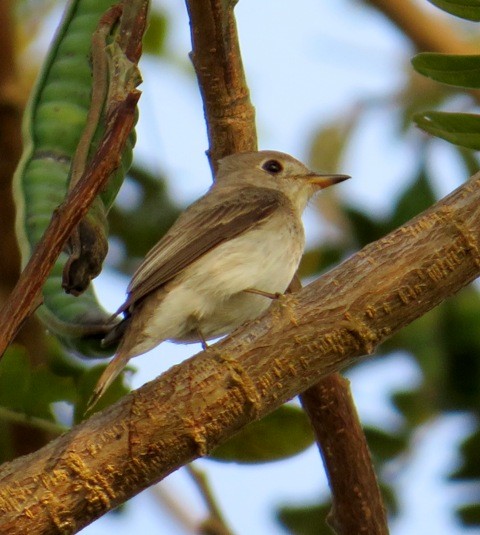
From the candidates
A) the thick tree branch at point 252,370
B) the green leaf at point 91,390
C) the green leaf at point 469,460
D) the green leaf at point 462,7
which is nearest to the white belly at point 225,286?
the green leaf at point 91,390

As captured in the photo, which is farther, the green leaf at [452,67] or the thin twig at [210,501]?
the thin twig at [210,501]

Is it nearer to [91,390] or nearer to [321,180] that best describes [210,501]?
[91,390]

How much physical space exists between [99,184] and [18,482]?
0.65 m

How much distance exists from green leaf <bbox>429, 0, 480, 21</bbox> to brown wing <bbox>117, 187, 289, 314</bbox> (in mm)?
1212

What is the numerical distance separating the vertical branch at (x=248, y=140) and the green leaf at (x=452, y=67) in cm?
68

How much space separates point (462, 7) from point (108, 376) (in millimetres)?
1318

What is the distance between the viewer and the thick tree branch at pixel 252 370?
89.5 inches

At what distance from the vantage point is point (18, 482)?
7.34 ft

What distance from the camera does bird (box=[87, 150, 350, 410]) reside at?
337 centimetres

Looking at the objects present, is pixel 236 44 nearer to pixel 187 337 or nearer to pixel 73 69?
pixel 73 69

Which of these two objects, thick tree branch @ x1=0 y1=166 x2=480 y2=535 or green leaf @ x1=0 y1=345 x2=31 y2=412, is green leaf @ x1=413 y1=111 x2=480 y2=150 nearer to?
thick tree branch @ x1=0 y1=166 x2=480 y2=535

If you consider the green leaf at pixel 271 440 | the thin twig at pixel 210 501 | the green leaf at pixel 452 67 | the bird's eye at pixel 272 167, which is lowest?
the thin twig at pixel 210 501

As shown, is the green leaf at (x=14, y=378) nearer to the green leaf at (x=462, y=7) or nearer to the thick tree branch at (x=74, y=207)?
the thick tree branch at (x=74, y=207)

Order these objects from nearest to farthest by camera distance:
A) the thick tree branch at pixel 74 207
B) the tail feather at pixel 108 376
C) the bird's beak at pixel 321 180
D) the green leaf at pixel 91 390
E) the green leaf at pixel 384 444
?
1. the thick tree branch at pixel 74 207
2. the tail feather at pixel 108 376
3. the green leaf at pixel 91 390
4. the green leaf at pixel 384 444
5. the bird's beak at pixel 321 180
